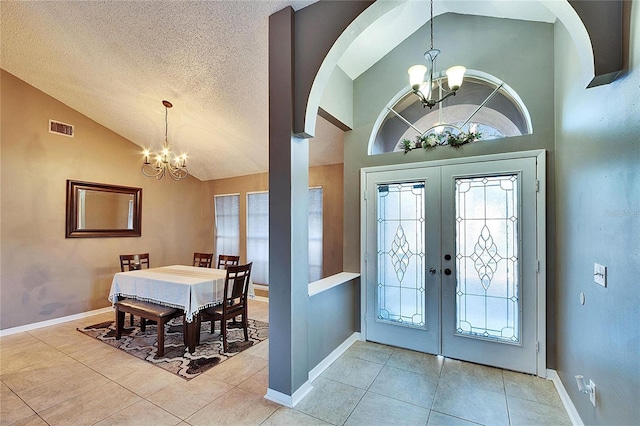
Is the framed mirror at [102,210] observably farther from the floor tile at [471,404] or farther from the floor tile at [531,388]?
the floor tile at [531,388]

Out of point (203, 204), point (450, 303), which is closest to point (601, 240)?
point (450, 303)

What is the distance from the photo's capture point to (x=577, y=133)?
6.95 feet

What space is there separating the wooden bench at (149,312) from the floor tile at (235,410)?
120 centimetres

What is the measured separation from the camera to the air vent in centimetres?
432

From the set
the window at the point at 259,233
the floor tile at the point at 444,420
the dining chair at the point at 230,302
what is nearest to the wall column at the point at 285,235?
the floor tile at the point at 444,420

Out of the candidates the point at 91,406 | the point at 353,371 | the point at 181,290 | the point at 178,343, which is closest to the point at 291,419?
the point at 353,371

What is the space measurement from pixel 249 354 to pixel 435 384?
6.47 ft

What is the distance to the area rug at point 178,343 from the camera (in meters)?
3.00

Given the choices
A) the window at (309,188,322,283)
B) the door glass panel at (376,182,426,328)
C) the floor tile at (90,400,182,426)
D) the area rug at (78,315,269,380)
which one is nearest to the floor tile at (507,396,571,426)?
the door glass panel at (376,182,426,328)

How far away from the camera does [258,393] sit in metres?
2.47

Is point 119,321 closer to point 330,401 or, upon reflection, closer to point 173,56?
point 330,401

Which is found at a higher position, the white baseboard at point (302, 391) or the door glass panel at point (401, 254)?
the door glass panel at point (401, 254)

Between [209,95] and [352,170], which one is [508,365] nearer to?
[352,170]

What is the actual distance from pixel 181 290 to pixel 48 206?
2.87 metres
